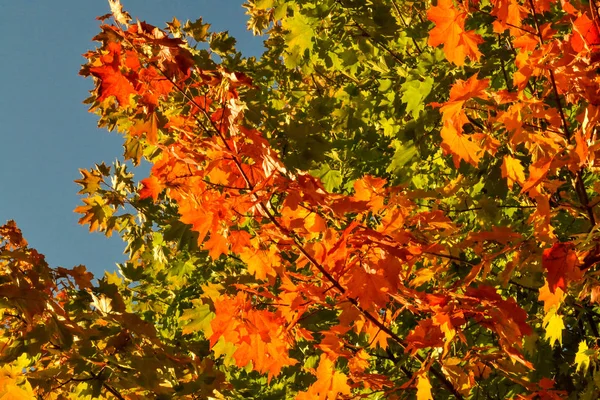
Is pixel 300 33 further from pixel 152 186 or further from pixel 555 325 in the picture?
pixel 555 325

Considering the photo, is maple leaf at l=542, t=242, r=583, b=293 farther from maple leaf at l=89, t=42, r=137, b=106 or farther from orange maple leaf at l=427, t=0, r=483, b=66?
maple leaf at l=89, t=42, r=137, b=106

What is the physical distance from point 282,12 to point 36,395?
356 cm

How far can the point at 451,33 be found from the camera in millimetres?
2414

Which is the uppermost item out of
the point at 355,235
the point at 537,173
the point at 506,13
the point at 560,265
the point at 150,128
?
the point at 150,128

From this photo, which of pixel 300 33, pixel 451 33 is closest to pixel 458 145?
pixel 451 33

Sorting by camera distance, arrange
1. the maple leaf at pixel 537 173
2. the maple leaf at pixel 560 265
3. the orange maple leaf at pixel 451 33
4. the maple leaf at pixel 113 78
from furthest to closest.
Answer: the orange maple leaf at pixel 451 33 < the maple leaf at pixel 113 78 < the maple leaf at pixel 537 173 < the maple leaf at pixel 560 265

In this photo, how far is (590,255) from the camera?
6.09 ft

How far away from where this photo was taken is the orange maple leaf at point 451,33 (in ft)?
7.61

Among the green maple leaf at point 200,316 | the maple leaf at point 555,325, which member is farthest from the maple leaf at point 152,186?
the maple leaf at point 555,325

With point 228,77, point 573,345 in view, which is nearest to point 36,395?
point 228,77

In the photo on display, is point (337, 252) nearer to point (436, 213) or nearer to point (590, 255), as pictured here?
point (436, 213)

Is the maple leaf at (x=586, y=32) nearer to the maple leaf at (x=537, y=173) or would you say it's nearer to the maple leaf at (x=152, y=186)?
the maple leaf at (x=537, y=173)

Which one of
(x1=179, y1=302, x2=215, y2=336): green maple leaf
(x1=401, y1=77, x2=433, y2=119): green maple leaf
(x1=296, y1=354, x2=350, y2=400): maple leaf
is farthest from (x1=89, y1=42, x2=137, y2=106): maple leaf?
(x1=401, y1=77, x2=433, y2=119): green maple leaf

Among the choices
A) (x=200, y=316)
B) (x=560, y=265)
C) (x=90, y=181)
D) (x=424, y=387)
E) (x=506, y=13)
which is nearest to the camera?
(x=560, y=265)
